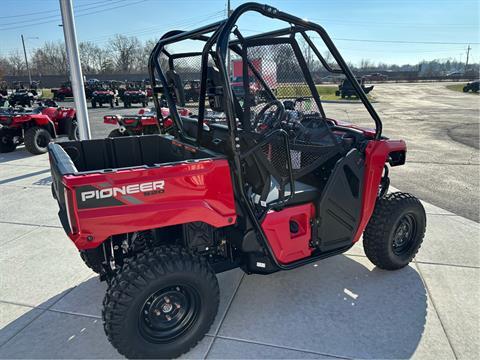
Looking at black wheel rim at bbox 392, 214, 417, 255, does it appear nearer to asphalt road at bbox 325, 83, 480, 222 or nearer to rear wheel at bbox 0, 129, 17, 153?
asphalt road at bbox 325, 83, 480, 222

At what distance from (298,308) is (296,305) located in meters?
0.04

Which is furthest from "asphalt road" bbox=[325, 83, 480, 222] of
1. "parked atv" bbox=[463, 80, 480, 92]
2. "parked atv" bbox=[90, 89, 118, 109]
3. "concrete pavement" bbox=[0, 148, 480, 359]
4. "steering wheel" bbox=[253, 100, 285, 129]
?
"parked atv" bbox=[463, 80, 480, 92]

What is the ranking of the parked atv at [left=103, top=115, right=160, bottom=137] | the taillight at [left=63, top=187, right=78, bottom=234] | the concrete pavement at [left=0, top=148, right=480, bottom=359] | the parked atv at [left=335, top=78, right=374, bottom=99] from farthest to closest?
the parked atv at [left=103, top=115, right=160, bottom=137] < the parked atv at [left=335, top=78, right=374, bottom=99] < the concrete pavement at [left=0, top=148, right=480, bottom=359] < the taillight at [left=63, top=187, right=78, bottom=234]

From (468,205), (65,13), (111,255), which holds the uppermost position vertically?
(65,13)

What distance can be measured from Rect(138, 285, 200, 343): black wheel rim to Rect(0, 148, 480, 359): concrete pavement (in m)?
0.19

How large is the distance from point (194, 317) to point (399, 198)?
2046 mm

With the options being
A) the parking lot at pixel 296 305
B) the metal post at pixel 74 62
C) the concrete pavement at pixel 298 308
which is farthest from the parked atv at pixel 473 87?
the metal post at pixel 74 62

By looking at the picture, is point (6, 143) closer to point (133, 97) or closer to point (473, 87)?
point (133, 97)

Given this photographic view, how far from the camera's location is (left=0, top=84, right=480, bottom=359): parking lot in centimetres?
244

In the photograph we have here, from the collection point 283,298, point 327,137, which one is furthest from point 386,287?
point 327,137

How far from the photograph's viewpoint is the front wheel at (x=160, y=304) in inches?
84.9

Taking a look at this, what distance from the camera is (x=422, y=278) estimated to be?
3.27m

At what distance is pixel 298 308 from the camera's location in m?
2.83

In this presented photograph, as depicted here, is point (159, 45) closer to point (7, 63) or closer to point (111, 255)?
point (111, 255)
